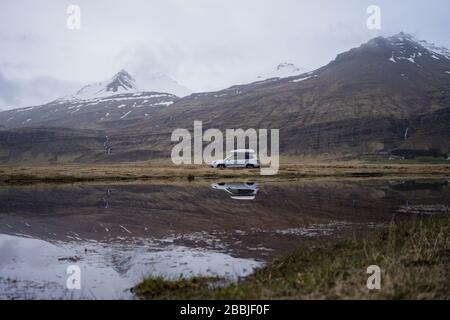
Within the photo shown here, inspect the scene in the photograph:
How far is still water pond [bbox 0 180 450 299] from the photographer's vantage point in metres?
12.0

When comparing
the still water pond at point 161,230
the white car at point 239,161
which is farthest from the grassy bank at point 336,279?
the white car at point 239,161

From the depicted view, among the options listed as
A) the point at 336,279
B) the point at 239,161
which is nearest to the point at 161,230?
the point at 336,279

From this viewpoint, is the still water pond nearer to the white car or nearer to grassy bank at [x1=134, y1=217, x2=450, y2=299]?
grassy bank at [x1=134, y1=217, x2=450, y2=299]

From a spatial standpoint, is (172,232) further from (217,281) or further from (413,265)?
(413,265)

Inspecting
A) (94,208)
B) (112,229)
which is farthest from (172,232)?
(94,208)

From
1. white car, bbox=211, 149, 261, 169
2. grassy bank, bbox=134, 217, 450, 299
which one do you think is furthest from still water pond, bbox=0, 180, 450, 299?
white car, bbox=211, 149, 261, 169

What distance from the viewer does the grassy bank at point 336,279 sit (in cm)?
856

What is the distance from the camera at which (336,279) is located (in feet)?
31.2

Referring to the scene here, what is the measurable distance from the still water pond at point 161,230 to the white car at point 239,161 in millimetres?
26094

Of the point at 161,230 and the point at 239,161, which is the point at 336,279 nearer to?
the point at 161,230

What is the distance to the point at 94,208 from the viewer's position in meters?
25.9

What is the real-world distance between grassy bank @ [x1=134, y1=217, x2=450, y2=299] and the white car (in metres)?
45.9

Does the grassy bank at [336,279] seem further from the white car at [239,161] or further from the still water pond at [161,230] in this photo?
the white car at [239,161]
